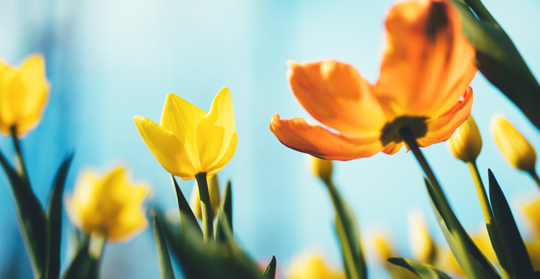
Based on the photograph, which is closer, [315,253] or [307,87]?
[307,87]

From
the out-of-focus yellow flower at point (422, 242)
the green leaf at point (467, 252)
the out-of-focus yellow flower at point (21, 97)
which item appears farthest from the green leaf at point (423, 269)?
the out-of-focus yellow flower at point (21, 97)

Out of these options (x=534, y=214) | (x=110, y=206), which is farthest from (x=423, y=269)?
(x=534, y=214)

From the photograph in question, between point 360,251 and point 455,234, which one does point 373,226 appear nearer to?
point 360,251

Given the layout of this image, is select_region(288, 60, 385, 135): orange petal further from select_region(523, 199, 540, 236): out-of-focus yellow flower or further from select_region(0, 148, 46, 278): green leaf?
select_region(523, 199, 540, 236): out-of-focus yellow flower

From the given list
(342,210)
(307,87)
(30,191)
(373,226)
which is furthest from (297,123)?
(373,226)

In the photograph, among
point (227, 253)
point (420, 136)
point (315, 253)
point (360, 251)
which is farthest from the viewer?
point (315, 253)

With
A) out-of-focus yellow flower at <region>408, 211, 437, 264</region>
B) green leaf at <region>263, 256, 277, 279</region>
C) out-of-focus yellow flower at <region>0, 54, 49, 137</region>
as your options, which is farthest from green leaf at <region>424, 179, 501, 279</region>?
out-of-focus yellow flower at <region>0, 54, 49, 137</region>
